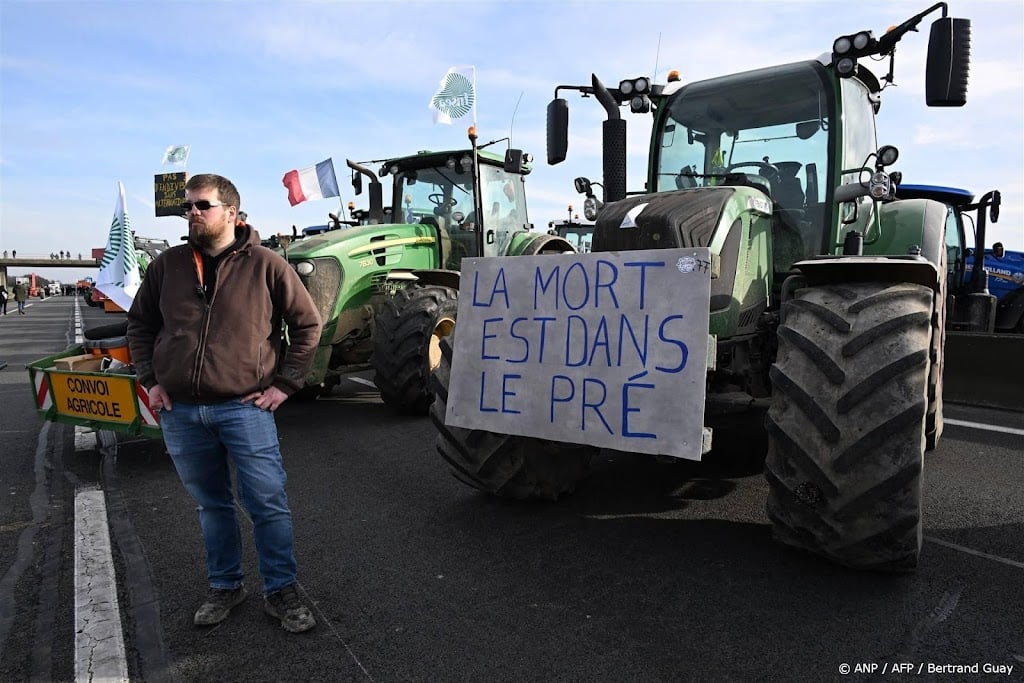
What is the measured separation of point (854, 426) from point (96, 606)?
3.22 metres

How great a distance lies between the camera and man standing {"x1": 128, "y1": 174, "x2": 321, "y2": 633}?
8.54 ft

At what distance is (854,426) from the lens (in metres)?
→ 2.62

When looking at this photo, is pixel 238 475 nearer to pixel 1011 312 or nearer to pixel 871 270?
pixel 871 270

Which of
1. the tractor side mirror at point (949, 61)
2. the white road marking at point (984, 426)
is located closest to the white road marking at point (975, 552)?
the tractor side mirror at point (949, 61)

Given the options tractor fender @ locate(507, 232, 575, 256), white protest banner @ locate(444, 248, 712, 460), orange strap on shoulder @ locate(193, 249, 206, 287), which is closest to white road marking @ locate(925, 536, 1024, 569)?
white protest banner @ locate(444, 248, 712, 460)

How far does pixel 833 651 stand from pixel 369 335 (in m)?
5.42

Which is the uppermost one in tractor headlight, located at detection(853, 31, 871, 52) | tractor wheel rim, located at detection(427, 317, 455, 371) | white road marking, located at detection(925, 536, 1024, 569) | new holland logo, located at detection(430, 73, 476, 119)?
new holland logo, located at detection(430, 73, 476, 119)

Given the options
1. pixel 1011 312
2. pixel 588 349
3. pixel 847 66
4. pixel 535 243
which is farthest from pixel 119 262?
pixel 1011 312

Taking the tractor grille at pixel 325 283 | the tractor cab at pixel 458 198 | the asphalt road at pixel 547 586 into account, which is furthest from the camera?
the tractor cab at pixel 458 198

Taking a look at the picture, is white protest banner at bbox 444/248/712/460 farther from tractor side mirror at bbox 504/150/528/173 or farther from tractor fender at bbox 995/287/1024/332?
tractor fender at bbox 995/287/1024/332

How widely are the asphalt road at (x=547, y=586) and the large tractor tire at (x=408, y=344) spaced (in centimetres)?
161

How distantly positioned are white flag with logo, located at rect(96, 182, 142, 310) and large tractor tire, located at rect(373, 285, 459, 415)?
2406mm

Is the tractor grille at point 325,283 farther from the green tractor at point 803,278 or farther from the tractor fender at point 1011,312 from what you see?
the tractor fender at point 1011,312

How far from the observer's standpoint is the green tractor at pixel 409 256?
248 inches
